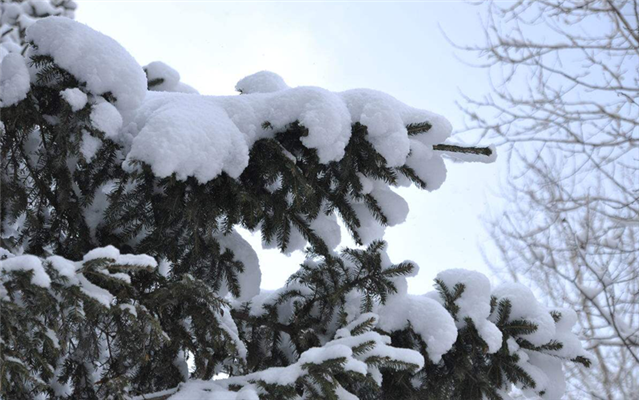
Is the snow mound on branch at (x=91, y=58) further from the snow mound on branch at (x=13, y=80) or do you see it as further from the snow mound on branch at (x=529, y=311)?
the snow mound on branch at (x=529, y=311)

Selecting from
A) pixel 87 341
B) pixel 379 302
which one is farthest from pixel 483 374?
pixel 87 341

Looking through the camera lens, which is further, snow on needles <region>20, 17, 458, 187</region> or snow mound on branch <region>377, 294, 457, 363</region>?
snow mound on branch <region>377, 294, 457, 363</region>

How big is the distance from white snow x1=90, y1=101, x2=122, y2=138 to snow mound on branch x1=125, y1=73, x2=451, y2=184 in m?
0.10

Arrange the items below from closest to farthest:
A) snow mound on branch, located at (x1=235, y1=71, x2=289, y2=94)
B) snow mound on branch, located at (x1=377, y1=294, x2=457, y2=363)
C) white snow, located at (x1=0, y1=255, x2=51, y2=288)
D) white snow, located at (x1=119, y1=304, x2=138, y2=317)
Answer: white snow, located at (x1=0, y1=255, x2=51, y2=288), white snow, located at (x1=119, y1=304, x2=138, y2=317), snow mound on branch, located at (x1=377, y1=294, x2=457, y2=363), snow mound on branch, located at (x1=235, y1=71, x2=289, y2=94)

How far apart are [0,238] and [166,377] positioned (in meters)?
0.99

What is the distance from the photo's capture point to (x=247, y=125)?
7.57 feet

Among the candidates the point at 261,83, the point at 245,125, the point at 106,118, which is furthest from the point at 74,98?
the point at 261,83

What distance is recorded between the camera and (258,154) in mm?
2330

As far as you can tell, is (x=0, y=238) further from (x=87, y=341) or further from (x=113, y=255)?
(x=113, y=255)

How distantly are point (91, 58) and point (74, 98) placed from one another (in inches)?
8.3

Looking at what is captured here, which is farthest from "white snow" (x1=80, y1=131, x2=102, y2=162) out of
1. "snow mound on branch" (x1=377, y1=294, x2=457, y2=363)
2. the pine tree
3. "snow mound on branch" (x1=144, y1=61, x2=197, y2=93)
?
"snow mound on branch" (x1=377, y1=294, x2=457, y2=363)

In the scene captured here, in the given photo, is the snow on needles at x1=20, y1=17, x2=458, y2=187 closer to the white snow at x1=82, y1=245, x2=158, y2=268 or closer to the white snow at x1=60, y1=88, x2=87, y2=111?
the white snow at x1=60, y1=88, x2=87, y2=111

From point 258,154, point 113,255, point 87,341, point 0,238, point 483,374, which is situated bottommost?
point 87,341

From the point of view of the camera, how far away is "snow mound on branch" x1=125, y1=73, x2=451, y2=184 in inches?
80.2
